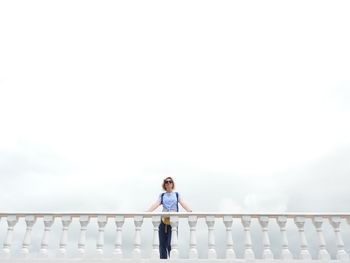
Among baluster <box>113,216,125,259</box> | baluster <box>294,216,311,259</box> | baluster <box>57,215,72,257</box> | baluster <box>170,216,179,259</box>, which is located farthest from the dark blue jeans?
baluster <box>294,216,311,259</box>

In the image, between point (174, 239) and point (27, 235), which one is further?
point (27, 235)

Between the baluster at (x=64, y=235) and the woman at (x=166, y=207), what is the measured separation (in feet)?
5.02

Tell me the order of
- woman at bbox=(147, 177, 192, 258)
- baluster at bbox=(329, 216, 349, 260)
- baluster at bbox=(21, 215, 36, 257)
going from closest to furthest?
baluster at bbox=(329, 216, 349, 260)
baluster at bbox=(21, 215, 36, 257)
woman at bbox=(147, 177, 192, 258)

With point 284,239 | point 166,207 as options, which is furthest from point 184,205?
point 284,239

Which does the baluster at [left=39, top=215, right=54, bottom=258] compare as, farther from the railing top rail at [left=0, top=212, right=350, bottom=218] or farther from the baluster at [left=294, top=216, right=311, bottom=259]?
the baluster at [left=294, top=216, right=311, bottom=259]

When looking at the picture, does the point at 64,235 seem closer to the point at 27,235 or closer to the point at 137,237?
the point at 27,235

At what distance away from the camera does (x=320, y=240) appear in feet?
22.7

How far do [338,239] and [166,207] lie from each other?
3248mm

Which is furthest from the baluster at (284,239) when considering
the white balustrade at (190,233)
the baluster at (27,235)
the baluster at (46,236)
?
the baluster at (27,235)

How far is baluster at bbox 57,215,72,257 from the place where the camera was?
6.82m

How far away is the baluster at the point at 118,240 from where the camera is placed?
679cm

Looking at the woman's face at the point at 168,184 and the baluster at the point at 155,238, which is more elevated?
the woman's face at the point at 168,184

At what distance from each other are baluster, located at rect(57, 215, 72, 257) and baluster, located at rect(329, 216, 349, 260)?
4830mm

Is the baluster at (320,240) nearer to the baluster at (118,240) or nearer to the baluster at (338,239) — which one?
the baluster at (338,239)
